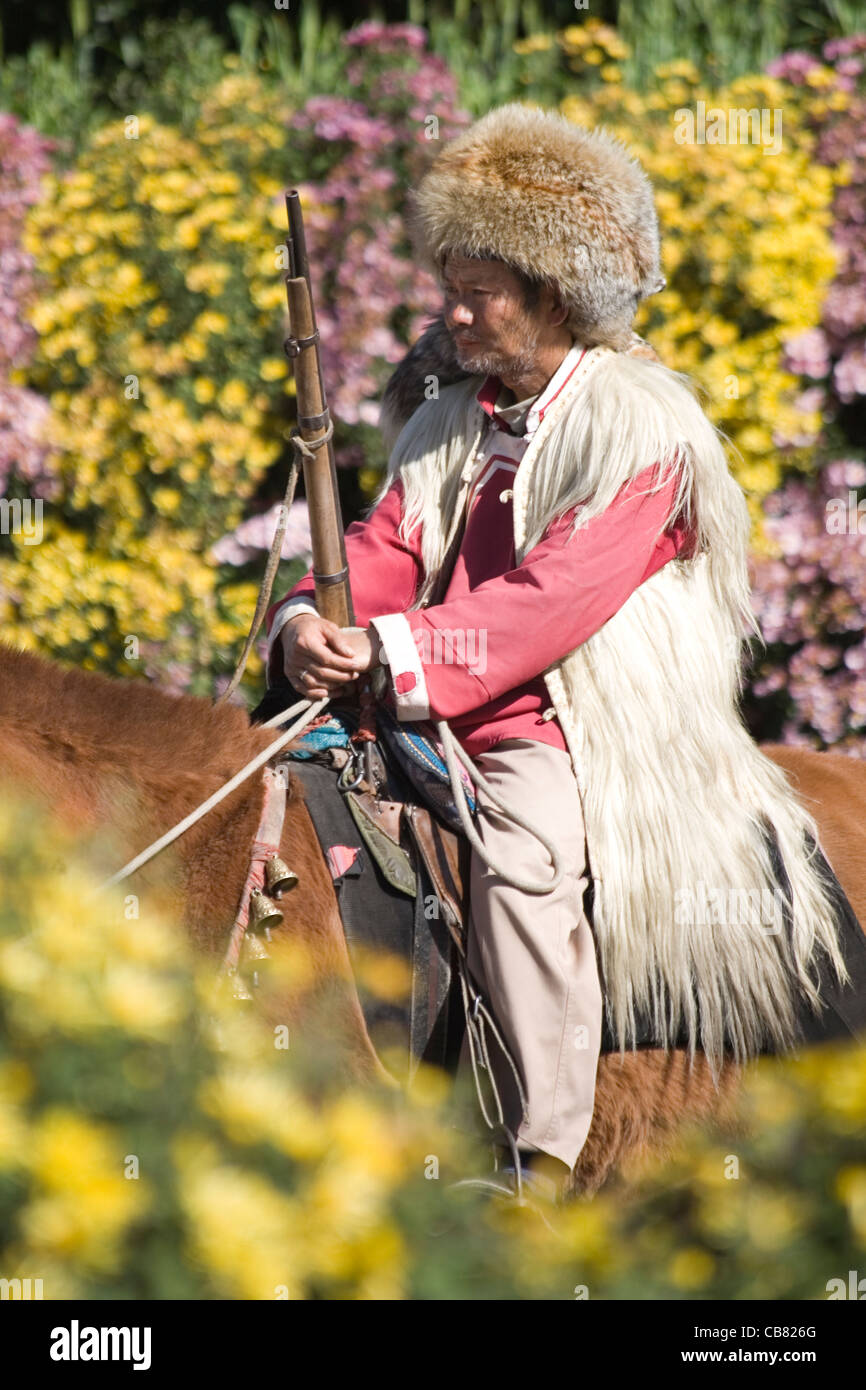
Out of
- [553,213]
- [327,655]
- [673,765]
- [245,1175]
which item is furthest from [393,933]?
[553,213]

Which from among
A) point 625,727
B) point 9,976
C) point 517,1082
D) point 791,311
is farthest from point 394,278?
point 9,976

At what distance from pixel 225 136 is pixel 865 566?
9.00ft

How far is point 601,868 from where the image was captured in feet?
7.64

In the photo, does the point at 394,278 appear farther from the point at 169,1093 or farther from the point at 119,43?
the point at 169,1093

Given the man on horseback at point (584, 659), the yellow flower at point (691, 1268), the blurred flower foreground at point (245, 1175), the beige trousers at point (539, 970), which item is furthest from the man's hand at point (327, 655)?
the yellow flower at point (691, 1268)

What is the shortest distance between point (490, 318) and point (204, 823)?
3.37ft

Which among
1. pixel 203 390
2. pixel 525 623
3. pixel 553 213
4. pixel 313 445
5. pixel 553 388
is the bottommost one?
pixel 525 623

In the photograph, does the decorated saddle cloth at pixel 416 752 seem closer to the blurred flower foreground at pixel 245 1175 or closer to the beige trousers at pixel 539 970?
the beige trousers at pixel 539 970

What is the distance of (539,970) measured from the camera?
7.33 feet

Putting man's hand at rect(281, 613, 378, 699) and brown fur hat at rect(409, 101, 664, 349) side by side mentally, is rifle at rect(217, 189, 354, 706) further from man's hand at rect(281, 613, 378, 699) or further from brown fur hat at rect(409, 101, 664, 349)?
brown fur hat at rect(409, 101, 664, 349)

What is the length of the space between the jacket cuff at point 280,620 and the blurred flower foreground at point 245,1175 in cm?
109

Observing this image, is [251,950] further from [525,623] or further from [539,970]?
[525,623]
